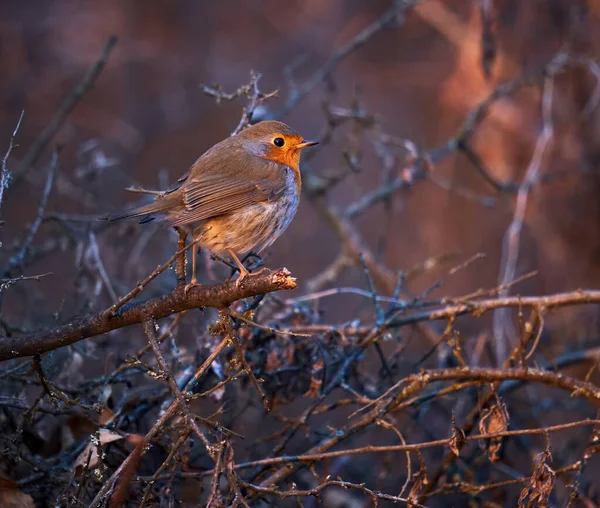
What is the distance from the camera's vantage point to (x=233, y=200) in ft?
11.3

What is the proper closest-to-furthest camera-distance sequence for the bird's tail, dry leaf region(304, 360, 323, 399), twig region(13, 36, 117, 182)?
1. the bird's tail
2. dry leaf region(304, 360, 323, 399)
3. twig region(13, 36, 117, 182)

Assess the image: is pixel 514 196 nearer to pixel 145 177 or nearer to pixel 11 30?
pixel 145 177

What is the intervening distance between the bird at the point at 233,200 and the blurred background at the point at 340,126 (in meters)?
0.71

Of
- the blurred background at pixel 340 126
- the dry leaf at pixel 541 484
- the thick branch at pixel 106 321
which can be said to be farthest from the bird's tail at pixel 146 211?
the dry leaf at pixel 541 484

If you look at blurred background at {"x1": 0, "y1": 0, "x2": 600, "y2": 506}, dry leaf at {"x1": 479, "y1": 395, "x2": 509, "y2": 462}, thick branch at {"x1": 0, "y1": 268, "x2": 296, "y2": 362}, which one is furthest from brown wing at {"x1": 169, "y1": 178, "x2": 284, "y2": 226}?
dry leaf at {"x1": 479, "y1": 395, "x2": 509, "y2": 462}

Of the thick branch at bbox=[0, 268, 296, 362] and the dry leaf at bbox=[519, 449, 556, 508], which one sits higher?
the thick branch at bbox=[0, 268, 296, 362]

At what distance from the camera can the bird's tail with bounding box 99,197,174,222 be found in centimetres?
313

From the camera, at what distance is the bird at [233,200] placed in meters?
3.30

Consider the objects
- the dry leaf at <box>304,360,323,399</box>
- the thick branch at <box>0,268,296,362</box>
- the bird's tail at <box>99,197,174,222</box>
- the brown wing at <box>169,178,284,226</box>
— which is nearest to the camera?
the thick branch at <box>0,268,296,362</box>

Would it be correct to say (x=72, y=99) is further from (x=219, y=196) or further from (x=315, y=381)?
(x=315, y=381)

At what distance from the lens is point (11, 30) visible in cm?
723

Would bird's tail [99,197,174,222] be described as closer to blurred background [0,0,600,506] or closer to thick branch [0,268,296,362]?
thick branch [0,268,296,362]

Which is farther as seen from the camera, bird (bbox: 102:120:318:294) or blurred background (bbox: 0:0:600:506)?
blurred background (bbox: 0:0:600:506)

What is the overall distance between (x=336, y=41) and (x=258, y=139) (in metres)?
4.75
